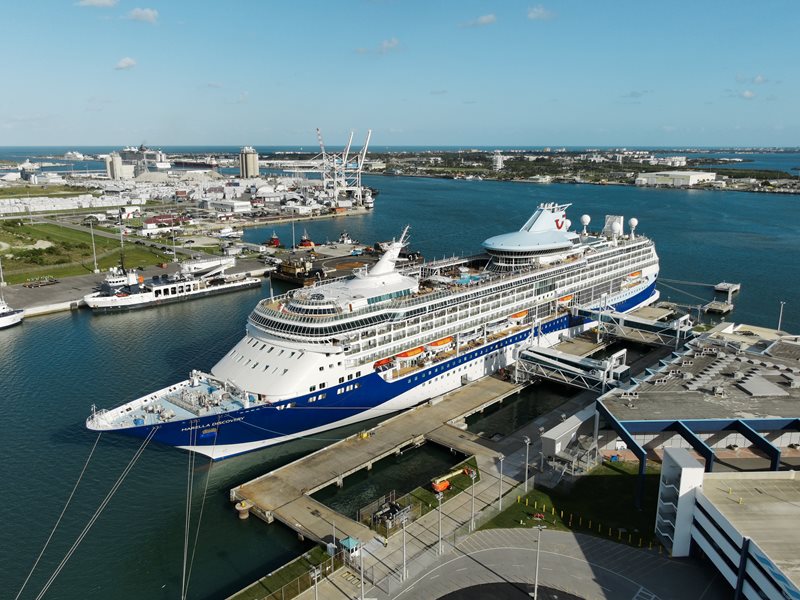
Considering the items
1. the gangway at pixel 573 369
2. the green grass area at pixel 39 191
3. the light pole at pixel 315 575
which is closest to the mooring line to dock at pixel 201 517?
the light pole at pixel 315 575

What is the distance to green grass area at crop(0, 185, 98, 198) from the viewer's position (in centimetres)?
16685

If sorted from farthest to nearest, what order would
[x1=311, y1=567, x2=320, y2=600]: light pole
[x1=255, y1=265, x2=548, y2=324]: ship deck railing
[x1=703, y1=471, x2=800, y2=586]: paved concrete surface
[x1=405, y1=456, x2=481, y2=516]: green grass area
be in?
[x1=255, y1=265, x2=548, y2=324]: ship deck railing, [x1=405, y1=456, x2=481, y2=516]: green grass area, [x1=311, y1=567, x2=320, y2=600]: light pole, [x1=703, y1=471, x2=800, y2=586]: paved concrete surface

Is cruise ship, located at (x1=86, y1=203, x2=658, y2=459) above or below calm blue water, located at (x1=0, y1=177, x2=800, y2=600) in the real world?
above

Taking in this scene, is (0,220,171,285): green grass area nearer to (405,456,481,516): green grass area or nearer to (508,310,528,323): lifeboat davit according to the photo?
(508,310,528,323): lifeboat davit

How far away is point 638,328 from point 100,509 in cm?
4611

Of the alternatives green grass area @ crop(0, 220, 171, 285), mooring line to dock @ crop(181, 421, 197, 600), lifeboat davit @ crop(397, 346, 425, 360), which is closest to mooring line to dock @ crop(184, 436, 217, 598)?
mooring line to dock @ crop(181, 421, 197, 600)

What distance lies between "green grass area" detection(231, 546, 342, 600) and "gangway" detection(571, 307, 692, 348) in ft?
120

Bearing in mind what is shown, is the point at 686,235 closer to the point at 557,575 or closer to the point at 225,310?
the point at 225,310

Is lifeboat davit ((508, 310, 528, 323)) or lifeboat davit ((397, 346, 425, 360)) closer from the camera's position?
lifeboat davit ((397, 346, 425, 360))

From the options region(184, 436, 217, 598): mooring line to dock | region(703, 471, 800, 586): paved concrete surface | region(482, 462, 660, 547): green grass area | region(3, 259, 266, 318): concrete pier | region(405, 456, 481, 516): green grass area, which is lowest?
region(184, 436, 217, 598): mooring line to dock

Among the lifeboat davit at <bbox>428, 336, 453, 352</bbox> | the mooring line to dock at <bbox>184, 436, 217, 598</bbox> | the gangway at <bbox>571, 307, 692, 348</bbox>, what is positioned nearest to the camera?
the mooring line to dock at <bbox>184, 436, 217, 598</bbox>

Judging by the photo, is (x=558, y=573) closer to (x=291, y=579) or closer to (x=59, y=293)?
(x=291, y=579)

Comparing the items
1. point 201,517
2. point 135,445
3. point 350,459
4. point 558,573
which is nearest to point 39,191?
point 135,445

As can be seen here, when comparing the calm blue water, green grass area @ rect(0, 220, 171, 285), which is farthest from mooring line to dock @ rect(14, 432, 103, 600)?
green grass area @ rect(0, 220, 171, 285)
